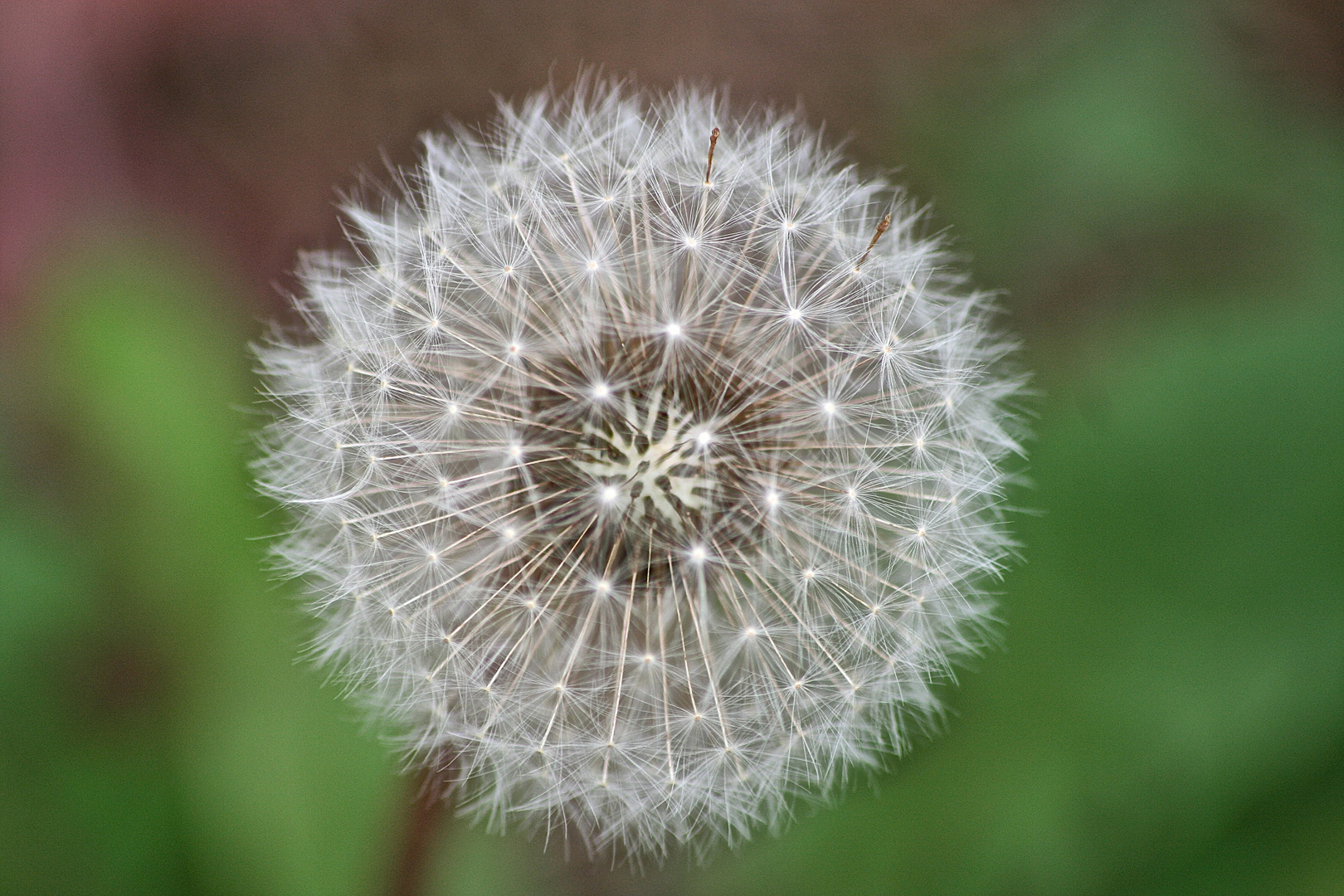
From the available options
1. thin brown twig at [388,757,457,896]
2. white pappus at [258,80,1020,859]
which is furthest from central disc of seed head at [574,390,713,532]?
thin brown twig at [388,757,457,896]

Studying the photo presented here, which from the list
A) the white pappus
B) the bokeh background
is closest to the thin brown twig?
the bokeh background

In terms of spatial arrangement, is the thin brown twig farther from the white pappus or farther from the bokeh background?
the white pappus

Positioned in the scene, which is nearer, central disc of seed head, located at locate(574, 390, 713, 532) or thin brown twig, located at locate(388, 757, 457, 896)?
central disc of seed head, located at locate(574, 390, 713, 532)

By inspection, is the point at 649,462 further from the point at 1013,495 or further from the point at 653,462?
the point at 1013,495

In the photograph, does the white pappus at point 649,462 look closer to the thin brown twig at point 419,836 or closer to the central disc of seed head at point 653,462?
the central disc of seed head at point 653,462

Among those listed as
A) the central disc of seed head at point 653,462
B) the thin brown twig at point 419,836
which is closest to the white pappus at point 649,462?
the central disc of seed head at point 653,462

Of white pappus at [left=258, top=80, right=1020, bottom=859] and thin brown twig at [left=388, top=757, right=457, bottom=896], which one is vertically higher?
white pappus at [left=258, top=80, right=1020, bottom=859]

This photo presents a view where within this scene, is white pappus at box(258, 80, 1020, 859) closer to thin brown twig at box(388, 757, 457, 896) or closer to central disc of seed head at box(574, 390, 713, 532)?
central disc of seed head at box(574, 390, 713, 532)
